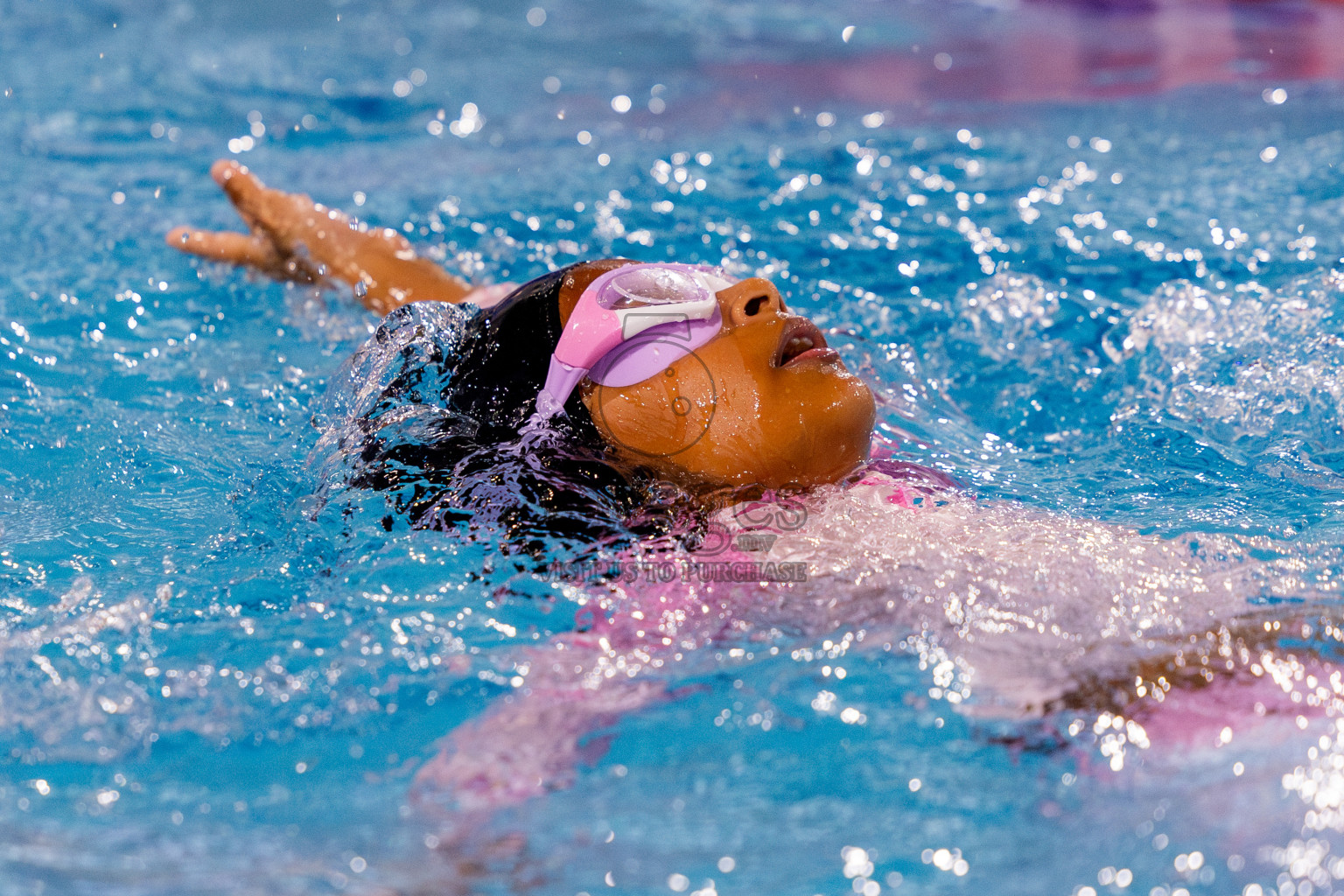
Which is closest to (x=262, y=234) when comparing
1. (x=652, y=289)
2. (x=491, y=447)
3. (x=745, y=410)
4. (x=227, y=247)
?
(x=227, y=247)

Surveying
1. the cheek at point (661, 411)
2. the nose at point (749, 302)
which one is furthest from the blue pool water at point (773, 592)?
the nose at point (749, 302)

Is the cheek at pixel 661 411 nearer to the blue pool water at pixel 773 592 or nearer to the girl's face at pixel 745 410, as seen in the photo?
the girl's face at pixel 745 410

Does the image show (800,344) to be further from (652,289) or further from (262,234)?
(262,234)

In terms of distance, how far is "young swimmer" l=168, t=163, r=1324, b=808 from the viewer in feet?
6.03

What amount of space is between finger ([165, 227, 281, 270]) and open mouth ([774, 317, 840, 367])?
2095 mm

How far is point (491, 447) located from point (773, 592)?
2.16ft

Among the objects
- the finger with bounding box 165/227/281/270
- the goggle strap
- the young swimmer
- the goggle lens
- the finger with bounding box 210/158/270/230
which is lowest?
the young swimmer

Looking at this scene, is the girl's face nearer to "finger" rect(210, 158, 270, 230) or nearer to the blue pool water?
the blue pool water

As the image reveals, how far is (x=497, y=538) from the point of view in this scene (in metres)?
2.19

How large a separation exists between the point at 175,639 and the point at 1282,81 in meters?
5.79

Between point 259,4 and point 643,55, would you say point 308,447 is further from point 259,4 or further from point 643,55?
point 259,4

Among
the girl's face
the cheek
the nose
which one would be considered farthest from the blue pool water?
the nose

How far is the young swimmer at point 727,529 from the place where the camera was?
1.84 metres

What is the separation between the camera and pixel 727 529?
219 cm
